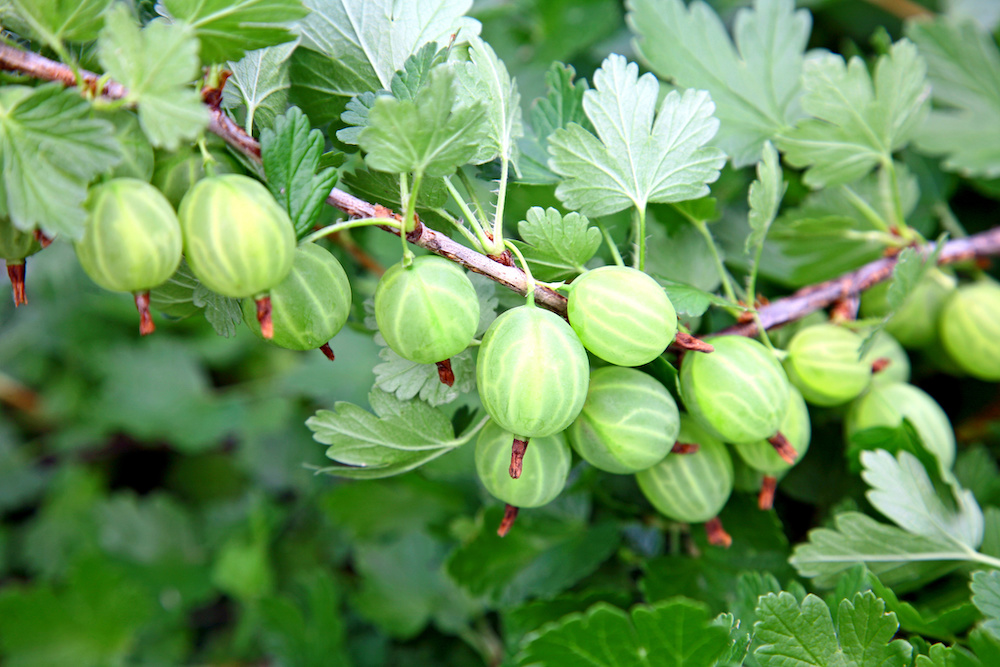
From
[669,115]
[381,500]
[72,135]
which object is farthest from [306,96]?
[381,500]

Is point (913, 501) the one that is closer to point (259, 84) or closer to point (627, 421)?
point (627, 421)

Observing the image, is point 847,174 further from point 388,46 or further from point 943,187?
point 388,46

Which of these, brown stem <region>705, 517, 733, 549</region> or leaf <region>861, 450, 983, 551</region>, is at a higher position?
leaf <region>861, 450, 983, 551</region>

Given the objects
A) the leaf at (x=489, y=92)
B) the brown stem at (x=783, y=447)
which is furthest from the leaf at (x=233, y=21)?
the brown stem at (x=783, y=447)

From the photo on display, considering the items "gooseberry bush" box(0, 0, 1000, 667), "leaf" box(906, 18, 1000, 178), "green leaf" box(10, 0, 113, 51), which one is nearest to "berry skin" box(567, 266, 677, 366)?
"gooseberry bush" box(0, 0, 1000, 667)

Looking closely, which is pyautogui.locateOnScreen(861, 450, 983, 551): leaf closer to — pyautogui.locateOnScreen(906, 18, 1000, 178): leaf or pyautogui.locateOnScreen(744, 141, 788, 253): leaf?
pyautogui.locateOnScreen(744, 141, 788, 253): leaf

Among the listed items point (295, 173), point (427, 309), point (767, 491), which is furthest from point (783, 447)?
point (295, 173)

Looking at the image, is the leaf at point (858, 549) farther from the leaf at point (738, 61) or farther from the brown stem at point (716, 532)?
the leaf at point (738, 61)
